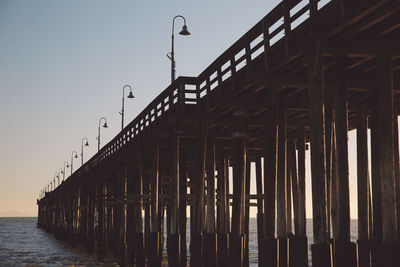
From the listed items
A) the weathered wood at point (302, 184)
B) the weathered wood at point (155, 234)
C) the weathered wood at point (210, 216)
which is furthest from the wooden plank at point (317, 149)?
the weathered wood at point (155, 234)

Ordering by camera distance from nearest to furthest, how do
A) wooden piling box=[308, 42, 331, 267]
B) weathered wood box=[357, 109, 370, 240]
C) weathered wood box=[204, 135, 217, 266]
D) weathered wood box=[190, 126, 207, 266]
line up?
wooden piling box=[308, 42, 331, 267]
weathered wood box=[357, 109, 370, 240]
weathered wood box=[204, 135, 217, 266]
weathered wood box=[190, 126, 207, 266]

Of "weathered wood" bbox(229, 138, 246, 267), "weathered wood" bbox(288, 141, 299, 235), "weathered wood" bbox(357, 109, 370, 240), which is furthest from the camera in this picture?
"weathered wood" bbox(288, 141, 299, 235)

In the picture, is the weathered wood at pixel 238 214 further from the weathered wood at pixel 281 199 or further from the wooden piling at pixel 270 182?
the wooden piling at pixel 270 182

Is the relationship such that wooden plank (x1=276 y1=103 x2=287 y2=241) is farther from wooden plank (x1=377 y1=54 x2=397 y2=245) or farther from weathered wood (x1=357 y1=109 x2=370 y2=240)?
wooden plank (x1=377 y1=54 x2=397 y2=245)

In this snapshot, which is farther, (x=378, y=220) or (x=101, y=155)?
(x=101, y=155)

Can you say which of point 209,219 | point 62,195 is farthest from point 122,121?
point 62,195

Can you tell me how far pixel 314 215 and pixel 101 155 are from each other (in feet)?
88.9

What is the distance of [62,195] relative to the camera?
64.6 m

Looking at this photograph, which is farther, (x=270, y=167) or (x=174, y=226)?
(x=174, y=226)

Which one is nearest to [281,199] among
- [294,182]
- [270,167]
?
[270,167]

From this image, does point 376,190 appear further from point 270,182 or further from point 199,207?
point 199,207

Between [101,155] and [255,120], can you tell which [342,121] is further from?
[101,155]

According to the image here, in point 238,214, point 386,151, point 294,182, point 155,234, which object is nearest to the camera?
point 386,151

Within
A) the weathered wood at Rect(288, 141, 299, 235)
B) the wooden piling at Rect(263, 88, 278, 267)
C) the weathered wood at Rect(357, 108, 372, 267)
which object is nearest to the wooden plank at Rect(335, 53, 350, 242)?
the weathered wood at Rect(357, 108, 372, 267)
